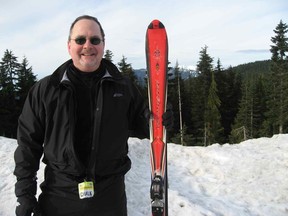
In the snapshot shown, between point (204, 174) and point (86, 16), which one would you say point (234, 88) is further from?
point (86, 16)

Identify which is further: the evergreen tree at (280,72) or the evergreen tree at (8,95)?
the evergreen tree at (280,72)

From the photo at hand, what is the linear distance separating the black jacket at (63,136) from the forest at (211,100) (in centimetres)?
2936

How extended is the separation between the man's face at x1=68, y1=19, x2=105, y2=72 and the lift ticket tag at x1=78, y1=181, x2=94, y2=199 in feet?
3.42

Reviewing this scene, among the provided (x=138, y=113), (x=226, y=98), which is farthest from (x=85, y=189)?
(x=226, y=98)

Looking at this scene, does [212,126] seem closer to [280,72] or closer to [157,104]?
[280,72]

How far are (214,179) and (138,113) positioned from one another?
608 centimetres

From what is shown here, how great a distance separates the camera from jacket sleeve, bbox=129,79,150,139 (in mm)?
3285

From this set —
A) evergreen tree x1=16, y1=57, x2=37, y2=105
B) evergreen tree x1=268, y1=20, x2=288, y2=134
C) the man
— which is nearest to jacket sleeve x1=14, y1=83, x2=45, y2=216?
the man

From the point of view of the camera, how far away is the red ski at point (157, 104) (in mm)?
3920

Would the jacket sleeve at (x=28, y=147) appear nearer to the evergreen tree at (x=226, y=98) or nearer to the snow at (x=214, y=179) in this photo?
the snow at (x=214, y=179)

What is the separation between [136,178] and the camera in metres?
8.43

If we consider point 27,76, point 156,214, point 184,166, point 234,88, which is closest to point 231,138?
point 234,88

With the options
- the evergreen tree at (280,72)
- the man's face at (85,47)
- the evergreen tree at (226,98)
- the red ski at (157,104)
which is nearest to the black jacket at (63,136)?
the man's face at (85,47)

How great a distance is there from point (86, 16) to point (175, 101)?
1655 inches
